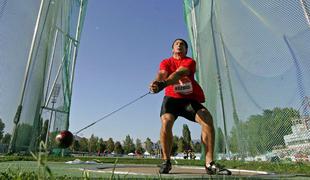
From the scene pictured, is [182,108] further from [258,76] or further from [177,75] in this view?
[258,76]

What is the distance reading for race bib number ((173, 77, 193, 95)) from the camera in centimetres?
355

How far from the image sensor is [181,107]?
11.6 feet

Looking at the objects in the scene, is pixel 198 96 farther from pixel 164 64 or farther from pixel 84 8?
pixel 84 8

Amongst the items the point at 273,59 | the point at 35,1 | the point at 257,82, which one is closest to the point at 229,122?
the point at 257,82

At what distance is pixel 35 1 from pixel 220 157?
6.12 m

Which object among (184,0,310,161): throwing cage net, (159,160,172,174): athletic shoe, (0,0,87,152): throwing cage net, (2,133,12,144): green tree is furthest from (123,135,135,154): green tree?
(159,160,172,174): athletic shoe

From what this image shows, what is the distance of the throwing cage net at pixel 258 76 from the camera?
4816mm

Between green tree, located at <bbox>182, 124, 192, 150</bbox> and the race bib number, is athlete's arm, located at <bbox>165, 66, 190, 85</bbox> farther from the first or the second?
green tree, located at <bbox>182, 124, 192, 150</bbox>

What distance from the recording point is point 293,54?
5023mm

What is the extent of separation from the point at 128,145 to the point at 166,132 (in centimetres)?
9562

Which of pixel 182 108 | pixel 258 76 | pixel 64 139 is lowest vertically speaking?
pixel 64 139

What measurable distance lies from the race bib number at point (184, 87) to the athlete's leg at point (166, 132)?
1.04 feet

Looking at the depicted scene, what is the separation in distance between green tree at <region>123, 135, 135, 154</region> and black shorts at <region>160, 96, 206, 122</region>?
8806 cm

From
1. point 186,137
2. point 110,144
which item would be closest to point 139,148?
point 110,144
